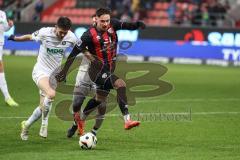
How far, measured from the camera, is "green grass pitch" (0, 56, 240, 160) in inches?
377

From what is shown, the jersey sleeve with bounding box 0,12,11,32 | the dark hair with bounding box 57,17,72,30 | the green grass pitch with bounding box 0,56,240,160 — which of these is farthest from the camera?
the jersey sleeve with bounding box 0,12,11,32

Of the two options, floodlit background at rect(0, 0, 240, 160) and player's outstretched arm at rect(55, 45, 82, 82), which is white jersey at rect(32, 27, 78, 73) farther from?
floodlit background at rect(0, 0, 240, 160)

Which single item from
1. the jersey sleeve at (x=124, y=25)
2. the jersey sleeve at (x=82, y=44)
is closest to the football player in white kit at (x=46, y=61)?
the jersey sleeve at (x=82, y=44)

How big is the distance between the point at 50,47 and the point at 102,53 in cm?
88

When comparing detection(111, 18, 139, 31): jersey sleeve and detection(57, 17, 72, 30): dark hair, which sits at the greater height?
detection(57, 17, 72, 30): dark hair

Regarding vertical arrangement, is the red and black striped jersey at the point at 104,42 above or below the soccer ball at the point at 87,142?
above

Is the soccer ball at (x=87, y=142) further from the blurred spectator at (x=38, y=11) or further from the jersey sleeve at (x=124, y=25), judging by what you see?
the blurred spectator at (x=38, y=11)

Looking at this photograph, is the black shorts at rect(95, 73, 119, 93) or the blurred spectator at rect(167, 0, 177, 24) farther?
the blurred spectator at rect(167, 0, 177, 24)

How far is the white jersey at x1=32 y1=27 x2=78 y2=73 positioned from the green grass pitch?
1229 millimetres

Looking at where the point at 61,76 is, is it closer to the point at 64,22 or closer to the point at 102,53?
the point at 102,53

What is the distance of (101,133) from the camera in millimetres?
11789

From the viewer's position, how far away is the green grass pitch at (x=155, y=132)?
9570 mm

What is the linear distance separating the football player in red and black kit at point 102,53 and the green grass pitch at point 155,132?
0.83 meters

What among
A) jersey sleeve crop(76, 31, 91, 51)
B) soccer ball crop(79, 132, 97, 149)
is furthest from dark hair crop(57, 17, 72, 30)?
soccer ball crop(79, 132, 97, 149)
